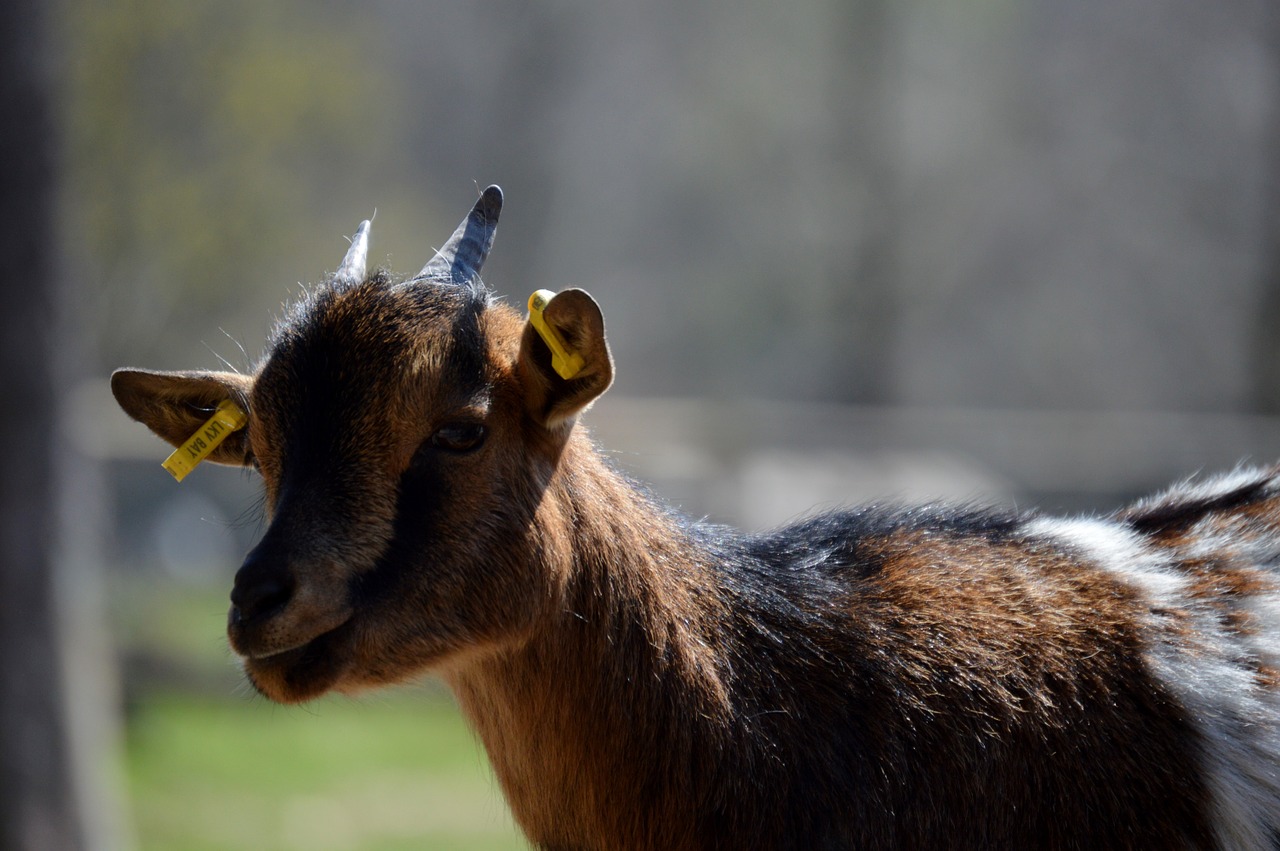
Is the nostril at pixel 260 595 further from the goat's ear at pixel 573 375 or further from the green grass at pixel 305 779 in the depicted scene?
the green grass at pixel 305 779

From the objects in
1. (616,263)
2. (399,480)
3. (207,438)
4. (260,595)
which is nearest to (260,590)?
(260,595)

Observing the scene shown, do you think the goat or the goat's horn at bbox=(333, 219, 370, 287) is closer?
the goat

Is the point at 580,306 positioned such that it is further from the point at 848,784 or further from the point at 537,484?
the point at 848,784

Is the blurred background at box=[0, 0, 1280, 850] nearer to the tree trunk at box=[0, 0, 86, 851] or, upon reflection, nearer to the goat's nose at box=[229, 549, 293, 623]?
the tree trunk at box=[0, 0, 86, 851]

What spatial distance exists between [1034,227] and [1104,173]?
243cm

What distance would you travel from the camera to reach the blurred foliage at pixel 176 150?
20.3 m

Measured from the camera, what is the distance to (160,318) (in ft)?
70.6

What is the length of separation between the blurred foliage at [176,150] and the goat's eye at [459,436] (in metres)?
17.5

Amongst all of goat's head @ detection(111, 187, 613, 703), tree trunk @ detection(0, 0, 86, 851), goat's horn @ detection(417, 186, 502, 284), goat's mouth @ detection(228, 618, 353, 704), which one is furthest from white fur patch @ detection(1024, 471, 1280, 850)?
tree trunk @ detection(0, 0, 86, 851)

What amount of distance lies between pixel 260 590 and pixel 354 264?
51.6 inches

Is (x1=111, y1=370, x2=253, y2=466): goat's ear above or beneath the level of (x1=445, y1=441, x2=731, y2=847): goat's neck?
above

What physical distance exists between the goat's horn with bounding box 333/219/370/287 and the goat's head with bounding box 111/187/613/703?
0.42 ft

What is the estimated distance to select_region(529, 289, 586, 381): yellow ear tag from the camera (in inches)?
143

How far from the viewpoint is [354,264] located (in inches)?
170
